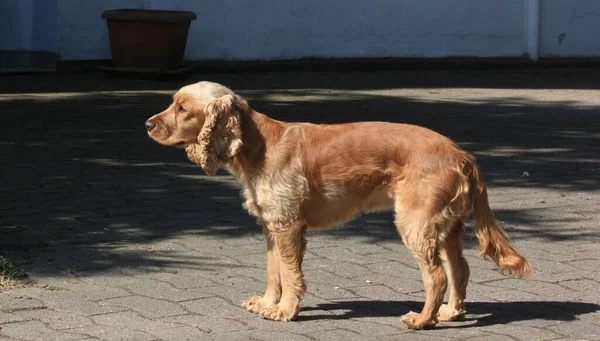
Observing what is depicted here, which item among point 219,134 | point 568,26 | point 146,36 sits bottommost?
point 146,36

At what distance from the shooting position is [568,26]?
17281 mm

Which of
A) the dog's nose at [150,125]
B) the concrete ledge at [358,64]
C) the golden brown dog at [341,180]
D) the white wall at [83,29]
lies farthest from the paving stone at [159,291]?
the white wall at [83,29]

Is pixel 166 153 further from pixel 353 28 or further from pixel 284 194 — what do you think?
pixel 353 28

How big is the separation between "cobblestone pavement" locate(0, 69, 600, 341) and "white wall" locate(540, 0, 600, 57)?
4663mm

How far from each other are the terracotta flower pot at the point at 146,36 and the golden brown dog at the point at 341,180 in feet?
31.1

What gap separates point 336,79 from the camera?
15398mm

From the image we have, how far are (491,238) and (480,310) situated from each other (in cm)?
48

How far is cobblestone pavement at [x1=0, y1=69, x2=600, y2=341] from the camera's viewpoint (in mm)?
5258

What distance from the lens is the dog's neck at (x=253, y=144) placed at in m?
5.28

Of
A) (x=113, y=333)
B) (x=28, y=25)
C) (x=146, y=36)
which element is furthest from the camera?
(x=28, y=25)

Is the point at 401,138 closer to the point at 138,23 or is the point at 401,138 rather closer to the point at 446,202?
the point at 446,202

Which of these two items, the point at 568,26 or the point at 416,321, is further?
the point at 568,26

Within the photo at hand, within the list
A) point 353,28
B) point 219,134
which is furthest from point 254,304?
point 353,28

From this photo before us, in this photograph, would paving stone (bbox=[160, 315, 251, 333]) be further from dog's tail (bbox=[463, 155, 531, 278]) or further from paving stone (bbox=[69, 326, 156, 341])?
dog's tail (bbox=[463, 155, 531, 278])
